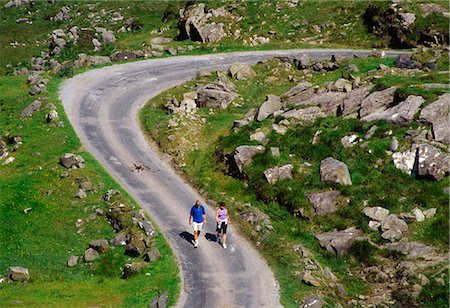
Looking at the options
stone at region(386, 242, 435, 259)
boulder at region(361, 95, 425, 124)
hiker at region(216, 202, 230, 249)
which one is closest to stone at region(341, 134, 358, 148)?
boulder at region(361, 95, 425, 124)

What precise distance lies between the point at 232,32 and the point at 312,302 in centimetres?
5642

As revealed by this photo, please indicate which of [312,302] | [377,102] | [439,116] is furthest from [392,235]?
[377,102]

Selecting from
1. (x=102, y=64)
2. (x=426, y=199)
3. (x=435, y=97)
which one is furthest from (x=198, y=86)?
(x=426, y=199)

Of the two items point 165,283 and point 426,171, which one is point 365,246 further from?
point 165,283

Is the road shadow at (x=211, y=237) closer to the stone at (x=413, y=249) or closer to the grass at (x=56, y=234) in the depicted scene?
the grass at (x=56, y=234)

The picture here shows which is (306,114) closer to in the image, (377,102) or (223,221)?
(377,102)

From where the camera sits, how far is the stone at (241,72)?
2165 inches

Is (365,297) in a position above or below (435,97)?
below

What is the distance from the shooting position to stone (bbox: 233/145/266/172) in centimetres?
3759

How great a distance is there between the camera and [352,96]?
4144 centimetres

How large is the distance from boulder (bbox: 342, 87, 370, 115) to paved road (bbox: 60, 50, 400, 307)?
43.1 ft

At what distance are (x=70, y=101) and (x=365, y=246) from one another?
107 ft

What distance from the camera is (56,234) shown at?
3145 centimetres

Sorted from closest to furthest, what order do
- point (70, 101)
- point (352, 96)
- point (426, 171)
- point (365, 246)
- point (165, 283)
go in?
point (165, 283), point (365, 246), point (426, 171), point (352, 96), point (70, 101)
